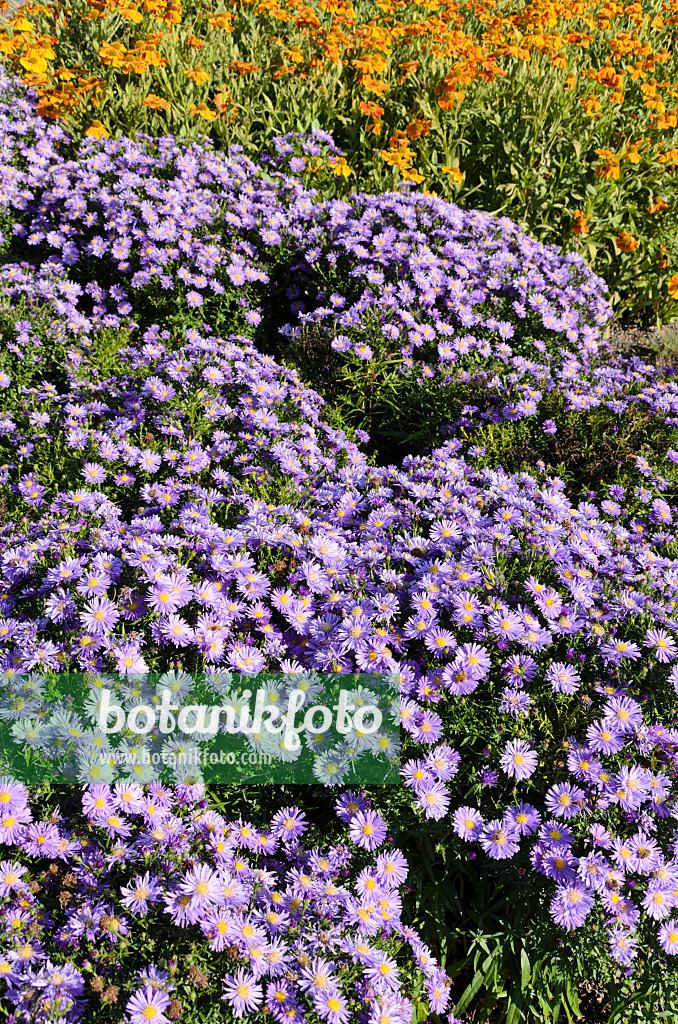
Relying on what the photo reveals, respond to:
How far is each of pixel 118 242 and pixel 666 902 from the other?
3.95 m

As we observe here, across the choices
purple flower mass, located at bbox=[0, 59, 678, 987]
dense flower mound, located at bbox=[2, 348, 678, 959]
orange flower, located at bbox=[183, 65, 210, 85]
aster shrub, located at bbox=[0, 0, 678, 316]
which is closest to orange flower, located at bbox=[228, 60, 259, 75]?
aster shrub, located at bbox=[0, 0, 678, 316]

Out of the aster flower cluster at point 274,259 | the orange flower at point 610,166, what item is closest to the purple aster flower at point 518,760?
the aster flower cluster at point 274,259

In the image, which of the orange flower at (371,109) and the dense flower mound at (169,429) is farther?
the orange flower at (371,109)

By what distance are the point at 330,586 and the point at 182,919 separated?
1.05 meters

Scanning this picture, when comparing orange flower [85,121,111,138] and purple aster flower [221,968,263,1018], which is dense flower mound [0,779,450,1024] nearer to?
purple aster flower [221,968,263,1018]

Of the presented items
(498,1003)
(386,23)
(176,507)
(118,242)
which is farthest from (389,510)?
(386,23)

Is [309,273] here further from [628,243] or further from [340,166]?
[628,243]

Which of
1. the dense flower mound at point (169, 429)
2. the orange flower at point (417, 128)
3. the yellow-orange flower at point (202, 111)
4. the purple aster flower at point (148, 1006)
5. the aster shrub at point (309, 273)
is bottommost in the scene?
the purple aster flower at point (148, 1006)

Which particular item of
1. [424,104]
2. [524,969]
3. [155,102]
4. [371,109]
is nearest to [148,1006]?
[524,969]

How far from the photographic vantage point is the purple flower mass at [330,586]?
1.81 m

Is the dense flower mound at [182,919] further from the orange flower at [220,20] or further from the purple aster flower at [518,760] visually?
the orange flower at [220,20]

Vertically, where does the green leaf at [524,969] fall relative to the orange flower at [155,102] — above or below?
below

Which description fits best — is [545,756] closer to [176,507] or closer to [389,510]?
[389,510]

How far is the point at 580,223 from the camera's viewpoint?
4621mm
